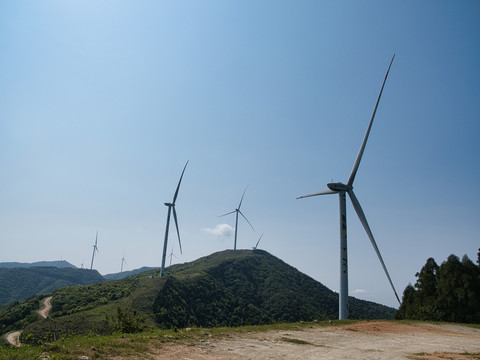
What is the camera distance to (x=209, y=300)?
110m

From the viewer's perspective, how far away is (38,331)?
54062 mm

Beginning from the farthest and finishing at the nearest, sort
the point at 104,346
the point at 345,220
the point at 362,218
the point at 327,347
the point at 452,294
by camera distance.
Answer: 1. the point at 452,294
2. the point at 362,218
3. the point at 345,220
4. the point at 327,347
5. the point at 104,346

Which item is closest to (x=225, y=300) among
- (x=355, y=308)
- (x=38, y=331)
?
(x=355, y=308)

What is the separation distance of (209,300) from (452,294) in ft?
255

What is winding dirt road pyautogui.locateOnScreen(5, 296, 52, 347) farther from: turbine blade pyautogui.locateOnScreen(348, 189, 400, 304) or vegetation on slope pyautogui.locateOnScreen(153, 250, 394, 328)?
turbine blade pyautogui.locateOnScreen(348, 189, 400, 304)

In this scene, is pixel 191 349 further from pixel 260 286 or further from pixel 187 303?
pixel 260 286

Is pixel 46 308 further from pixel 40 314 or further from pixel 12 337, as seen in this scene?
pixel 12 337

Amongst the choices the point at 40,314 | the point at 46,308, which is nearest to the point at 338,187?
the point at 40,314

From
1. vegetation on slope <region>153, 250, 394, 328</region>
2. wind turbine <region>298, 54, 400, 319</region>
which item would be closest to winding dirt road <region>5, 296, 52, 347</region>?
vegetation on slope <region>153, 250, 394, 328</region>

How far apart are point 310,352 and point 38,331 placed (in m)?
56.9

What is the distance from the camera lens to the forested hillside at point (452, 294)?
54375mm

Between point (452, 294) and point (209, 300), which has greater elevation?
point (452, 294)

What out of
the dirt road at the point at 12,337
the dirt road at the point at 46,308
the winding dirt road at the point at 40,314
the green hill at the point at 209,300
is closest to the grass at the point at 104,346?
the green hill at the point at 209,300

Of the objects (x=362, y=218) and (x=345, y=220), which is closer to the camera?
(x=345, y=220)
